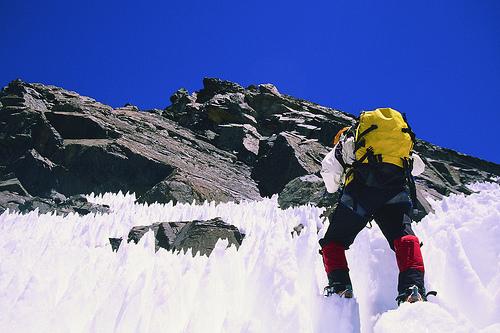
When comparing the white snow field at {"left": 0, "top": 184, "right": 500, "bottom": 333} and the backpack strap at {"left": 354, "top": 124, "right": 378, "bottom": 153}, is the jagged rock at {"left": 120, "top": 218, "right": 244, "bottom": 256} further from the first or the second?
the backpack strap at {"left": 354, "top": 124, "right": 378, "bottom": 153}

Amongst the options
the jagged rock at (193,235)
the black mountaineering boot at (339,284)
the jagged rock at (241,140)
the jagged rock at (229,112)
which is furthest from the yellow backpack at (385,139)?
the jagged rock at (229,112)

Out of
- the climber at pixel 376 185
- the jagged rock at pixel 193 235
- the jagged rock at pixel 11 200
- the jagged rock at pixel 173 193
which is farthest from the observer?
the jagged rock at pixel 173 193

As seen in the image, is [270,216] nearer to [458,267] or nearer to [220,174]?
Answer: [458,267]

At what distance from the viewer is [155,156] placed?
23.2 metres

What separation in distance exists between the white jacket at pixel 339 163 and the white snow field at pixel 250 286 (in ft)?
2.01

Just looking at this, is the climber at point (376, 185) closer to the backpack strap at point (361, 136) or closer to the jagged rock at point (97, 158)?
the backpack strap at point (361, 136)

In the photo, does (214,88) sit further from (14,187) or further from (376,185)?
(376,185)

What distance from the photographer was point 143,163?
22.2 metres

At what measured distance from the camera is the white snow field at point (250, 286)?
9.77 ft

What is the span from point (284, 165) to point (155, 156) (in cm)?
742

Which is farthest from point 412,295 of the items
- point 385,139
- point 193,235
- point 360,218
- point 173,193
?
point 173,193

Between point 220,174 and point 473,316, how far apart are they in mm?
22924

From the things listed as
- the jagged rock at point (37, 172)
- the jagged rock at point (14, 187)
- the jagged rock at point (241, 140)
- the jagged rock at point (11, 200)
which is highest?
the jagged rock at point (241, 140)

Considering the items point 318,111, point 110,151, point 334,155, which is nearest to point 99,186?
point 110,151
